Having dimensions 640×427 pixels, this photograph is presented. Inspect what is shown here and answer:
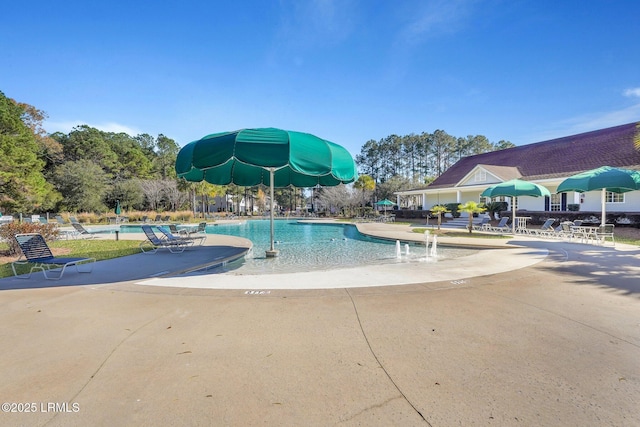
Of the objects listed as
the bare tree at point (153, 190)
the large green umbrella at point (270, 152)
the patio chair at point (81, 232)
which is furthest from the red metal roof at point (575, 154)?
the bare tree at point (153, 190)

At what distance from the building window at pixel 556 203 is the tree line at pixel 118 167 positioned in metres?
23.2

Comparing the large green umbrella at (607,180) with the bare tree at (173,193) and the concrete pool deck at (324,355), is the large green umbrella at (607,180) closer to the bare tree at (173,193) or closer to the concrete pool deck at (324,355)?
the concrete pool deck at (324,355)

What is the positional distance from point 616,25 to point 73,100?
24980 millimetres

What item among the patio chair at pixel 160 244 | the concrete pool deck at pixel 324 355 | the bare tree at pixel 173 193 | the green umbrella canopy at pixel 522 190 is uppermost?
the bare tree at pixel 173 193

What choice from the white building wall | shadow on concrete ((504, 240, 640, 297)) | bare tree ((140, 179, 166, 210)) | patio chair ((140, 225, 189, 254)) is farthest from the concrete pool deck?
bare tree ((140, 179, 166, 210))

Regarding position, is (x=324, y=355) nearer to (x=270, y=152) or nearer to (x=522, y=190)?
(x=270, y=152)

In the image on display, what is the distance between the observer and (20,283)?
6055 millimetres

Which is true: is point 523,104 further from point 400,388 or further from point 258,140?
point 400,388

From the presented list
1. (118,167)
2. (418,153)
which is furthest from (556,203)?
(118,167)

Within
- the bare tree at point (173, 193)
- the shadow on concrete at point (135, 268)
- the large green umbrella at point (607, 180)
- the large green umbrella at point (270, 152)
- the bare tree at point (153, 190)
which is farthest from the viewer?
the bare tree at point (173, 193)

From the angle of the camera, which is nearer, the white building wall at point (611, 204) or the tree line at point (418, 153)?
the white building wall at point (611, 204)

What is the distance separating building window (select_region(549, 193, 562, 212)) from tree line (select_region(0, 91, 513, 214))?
23194 millimetres

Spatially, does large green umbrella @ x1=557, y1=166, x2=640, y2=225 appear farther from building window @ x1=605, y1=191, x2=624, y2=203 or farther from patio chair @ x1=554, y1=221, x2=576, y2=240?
building window @ x1=605, y1=191, x2=624, y2=203

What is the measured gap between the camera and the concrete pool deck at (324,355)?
221cm
